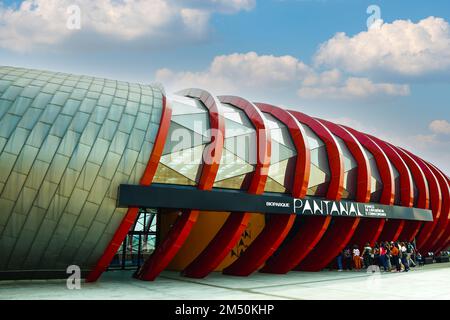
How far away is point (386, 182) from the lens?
23000 mm

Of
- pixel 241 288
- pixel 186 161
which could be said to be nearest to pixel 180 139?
pixel 186 161

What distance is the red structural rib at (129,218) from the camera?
14250mm

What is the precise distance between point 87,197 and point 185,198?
3467mm

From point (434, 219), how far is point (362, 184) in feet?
33.2

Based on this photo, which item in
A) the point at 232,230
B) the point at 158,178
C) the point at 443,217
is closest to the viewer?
the point at 158,178

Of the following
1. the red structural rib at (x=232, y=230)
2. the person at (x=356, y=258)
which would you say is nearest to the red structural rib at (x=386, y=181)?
the person at (x=356, y=258)

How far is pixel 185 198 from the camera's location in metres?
15.0

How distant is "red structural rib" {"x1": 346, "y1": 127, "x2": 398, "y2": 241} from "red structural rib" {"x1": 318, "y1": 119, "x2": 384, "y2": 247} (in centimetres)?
38

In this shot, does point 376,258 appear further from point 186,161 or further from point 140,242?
point 140,242

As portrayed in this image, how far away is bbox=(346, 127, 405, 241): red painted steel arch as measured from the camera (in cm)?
2278

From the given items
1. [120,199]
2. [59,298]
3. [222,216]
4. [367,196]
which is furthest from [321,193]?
[59,298]

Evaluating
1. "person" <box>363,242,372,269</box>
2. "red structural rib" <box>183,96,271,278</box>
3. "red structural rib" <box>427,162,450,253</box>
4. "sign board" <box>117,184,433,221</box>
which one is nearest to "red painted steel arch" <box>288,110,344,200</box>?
"sign board" <box>117,184,433,221</box>

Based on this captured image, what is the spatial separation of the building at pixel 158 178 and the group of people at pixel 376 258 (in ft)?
4.28
